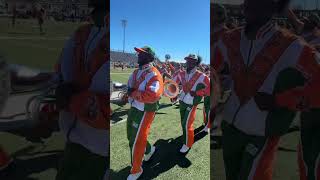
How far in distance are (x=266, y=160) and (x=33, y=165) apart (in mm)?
1546

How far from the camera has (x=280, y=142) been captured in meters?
2.99

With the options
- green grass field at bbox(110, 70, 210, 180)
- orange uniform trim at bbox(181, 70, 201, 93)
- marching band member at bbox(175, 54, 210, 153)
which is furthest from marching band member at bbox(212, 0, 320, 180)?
orange uniform trim at bbox(181, 70, 201, 93)

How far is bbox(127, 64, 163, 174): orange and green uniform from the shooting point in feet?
19.0

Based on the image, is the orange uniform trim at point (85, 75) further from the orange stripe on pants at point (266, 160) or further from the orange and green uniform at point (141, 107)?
the orange and green uniform at point (141, 107)

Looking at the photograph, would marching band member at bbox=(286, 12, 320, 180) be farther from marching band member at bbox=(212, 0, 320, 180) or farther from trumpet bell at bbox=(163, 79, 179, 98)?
trumpet bell at bbox=(163, 79, 179, 98)

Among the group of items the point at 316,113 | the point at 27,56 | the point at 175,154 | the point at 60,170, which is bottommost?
the point at 175,154

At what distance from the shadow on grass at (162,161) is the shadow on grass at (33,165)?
3120 millimetres

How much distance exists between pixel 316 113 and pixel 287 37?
0.54 m

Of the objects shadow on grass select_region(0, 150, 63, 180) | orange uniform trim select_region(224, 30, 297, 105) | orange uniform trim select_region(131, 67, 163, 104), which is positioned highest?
orange uniform trim select_region(224, 30, 297, 105)

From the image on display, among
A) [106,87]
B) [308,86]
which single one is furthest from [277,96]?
[106,87]

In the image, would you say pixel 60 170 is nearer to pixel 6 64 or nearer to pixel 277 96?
pixel 6 64

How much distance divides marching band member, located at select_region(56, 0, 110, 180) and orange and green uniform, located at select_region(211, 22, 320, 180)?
0.76m

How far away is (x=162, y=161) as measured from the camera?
23.4ft

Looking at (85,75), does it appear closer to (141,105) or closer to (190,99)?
(141,105)
